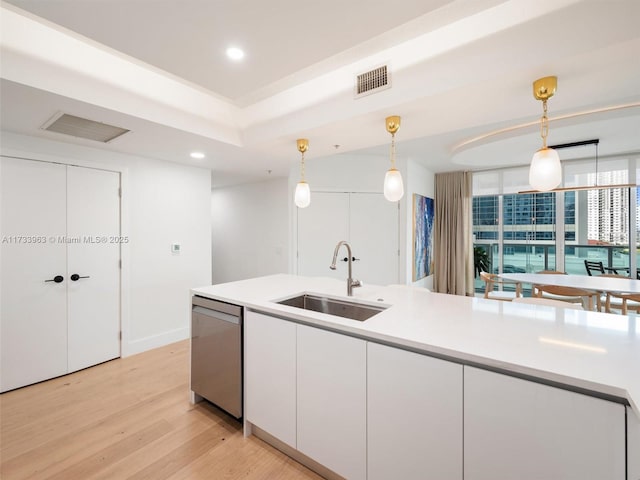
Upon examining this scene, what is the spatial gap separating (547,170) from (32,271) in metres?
4.02

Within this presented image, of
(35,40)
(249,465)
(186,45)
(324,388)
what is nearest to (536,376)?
(324,388)

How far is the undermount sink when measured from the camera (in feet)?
6.38

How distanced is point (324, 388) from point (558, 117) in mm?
3328

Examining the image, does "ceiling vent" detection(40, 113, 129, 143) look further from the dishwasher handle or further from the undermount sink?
the undermount sink

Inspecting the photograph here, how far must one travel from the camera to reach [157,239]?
3.49 meters

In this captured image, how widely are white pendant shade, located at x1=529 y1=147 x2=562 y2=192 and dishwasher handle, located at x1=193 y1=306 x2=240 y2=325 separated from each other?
6.49 feet

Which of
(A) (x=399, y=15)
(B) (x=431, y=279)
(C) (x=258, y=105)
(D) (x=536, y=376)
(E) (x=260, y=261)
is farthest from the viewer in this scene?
(B) (x=431, y=279)

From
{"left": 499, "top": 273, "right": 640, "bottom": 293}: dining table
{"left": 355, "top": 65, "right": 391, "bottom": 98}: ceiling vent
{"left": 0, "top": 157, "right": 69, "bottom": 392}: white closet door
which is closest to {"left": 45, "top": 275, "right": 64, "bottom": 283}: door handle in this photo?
{"left": 0, "top": 157, "right": 69, "bottom": 392}: white closet door

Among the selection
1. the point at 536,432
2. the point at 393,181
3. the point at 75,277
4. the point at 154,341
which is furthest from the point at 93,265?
the point at 536,432

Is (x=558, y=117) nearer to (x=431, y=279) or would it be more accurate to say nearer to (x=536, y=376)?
(x=536, y=376)

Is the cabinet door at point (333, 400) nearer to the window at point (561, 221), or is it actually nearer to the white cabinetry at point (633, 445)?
the white cabinetry at point (633, 445)

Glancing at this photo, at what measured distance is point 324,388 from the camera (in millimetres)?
1564

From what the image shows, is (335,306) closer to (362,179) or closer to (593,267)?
(362,179)

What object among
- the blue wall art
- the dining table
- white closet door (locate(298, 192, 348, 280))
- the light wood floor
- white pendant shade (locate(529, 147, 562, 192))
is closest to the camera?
white pendant shade (locate(529, 147, 562, 192))
